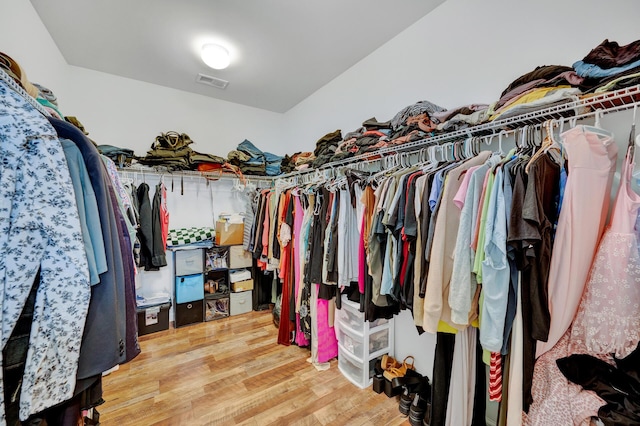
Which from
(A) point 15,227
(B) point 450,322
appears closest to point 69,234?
(A) point 15,227

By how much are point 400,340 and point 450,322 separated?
3.27 ft

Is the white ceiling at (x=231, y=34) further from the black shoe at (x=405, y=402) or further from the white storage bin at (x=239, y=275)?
the black shoe at (x=405, y=402)

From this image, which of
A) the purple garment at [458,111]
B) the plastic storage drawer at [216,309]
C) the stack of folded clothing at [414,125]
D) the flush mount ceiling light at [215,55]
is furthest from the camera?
the plastic storage drawer at [216,309]

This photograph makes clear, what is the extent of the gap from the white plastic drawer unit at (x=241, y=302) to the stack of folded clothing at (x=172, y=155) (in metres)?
1.60

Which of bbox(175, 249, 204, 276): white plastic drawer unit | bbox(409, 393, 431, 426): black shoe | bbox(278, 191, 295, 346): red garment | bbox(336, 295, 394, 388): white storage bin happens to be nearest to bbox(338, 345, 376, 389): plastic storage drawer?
bbox(336, 295, 394, 388): white storage bin

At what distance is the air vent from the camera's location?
2.82 m

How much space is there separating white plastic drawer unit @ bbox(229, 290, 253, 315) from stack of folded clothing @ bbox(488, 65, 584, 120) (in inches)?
119

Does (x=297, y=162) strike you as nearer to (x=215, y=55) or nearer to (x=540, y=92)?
(x=215, y=55)

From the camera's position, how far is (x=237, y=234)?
10.4 ft

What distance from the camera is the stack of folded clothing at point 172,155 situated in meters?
2.73

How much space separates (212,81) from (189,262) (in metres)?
2.06

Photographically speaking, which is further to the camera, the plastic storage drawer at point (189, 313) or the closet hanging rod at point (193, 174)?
the plastic storage drawer at point (189, 313)

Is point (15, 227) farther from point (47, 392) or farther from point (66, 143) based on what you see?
point (47, 392)

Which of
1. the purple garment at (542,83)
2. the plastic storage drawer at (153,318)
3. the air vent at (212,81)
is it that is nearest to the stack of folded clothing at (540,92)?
the purple garment at (542,83)
